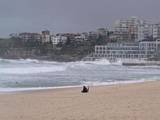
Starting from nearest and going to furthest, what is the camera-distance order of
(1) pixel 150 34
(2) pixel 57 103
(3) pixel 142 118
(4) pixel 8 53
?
(3) pixel 142 118 → (2) pixel 57 103 → (4) pixel 8 53 → (1) pixel 150 34

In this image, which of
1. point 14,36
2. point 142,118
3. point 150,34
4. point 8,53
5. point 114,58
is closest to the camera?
point 142,118

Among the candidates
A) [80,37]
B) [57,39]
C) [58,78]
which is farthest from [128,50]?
[58,78]

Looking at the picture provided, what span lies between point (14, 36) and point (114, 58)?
92.7 ft

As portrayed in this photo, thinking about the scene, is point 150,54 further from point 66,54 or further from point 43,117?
point 43,117

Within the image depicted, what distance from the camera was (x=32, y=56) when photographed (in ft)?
351

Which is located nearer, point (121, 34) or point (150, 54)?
point (150, 54)

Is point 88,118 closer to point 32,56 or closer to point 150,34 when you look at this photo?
point 32,56

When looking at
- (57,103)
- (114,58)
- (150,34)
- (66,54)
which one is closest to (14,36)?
(66,54)

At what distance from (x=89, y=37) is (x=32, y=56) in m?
28.7

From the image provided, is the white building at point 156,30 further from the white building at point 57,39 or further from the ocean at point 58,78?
the ocean at point 58,78

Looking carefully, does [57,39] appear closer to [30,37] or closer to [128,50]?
[30,37]

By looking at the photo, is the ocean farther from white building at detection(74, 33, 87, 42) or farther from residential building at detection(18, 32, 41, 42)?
white building at detection(74, 33, 87, 42)

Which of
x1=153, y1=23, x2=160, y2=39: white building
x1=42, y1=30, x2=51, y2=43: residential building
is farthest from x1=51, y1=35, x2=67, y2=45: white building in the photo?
x1=153, y1=23, x2=160, y2=39: white building

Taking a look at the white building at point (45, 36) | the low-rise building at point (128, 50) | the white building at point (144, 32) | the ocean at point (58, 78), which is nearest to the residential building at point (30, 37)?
the white building at point (45, 36)
